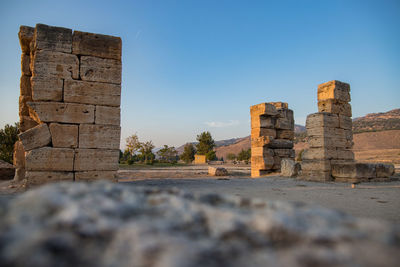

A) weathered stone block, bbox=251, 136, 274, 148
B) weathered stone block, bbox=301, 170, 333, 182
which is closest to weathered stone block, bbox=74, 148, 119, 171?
weathered stone block, bbox=301, 170, 333, 182

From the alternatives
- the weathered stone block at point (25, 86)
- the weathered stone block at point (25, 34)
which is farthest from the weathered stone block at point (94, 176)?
the weathered stone block at point (25, 34)

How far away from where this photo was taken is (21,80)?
7.73 m

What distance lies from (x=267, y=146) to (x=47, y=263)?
509 inches

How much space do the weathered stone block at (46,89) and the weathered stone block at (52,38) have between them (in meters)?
0.80

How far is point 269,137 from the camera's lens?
12844 millimetres

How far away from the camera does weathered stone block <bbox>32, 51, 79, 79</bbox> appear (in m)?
6.19

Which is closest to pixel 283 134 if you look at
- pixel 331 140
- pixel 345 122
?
pixel 345 122

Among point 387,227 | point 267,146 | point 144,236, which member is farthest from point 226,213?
point 267,146

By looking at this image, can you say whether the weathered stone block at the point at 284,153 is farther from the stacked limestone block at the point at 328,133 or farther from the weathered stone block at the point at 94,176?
the weathered stone block at the point at 94,176

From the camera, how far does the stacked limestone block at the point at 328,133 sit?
31.7 feet

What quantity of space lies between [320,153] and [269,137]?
3.39 m

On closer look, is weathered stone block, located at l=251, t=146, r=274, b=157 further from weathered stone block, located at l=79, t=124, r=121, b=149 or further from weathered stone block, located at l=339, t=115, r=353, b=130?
weathered stone block, located at l=79, t=124, r=121, b=149

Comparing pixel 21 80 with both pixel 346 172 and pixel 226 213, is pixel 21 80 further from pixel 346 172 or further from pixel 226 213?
pixel 346 172

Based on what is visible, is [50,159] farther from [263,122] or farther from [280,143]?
[280,143]
